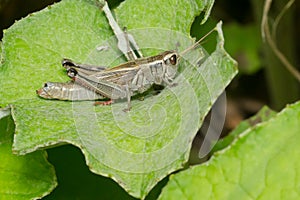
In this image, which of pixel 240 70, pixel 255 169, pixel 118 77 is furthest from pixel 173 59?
pixel 240 70

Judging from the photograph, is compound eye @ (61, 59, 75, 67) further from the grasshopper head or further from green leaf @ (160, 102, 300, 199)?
green leaf @ (160, 102, 300, 199)

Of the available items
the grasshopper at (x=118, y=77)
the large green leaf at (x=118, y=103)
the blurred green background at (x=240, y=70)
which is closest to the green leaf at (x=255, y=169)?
the large green leaf at (x=118, y=103)

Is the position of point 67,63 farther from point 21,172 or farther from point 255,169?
point 255,169

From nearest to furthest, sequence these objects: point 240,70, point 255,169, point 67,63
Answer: point 255,169
point 67,63
point 240,70

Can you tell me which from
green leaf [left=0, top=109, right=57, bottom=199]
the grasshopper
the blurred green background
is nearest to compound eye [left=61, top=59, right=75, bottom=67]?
the grasshopper

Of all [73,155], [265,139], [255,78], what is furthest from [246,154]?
[255,78]

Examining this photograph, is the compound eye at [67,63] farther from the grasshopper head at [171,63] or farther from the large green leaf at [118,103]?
the grasshopper head at [171,63]
